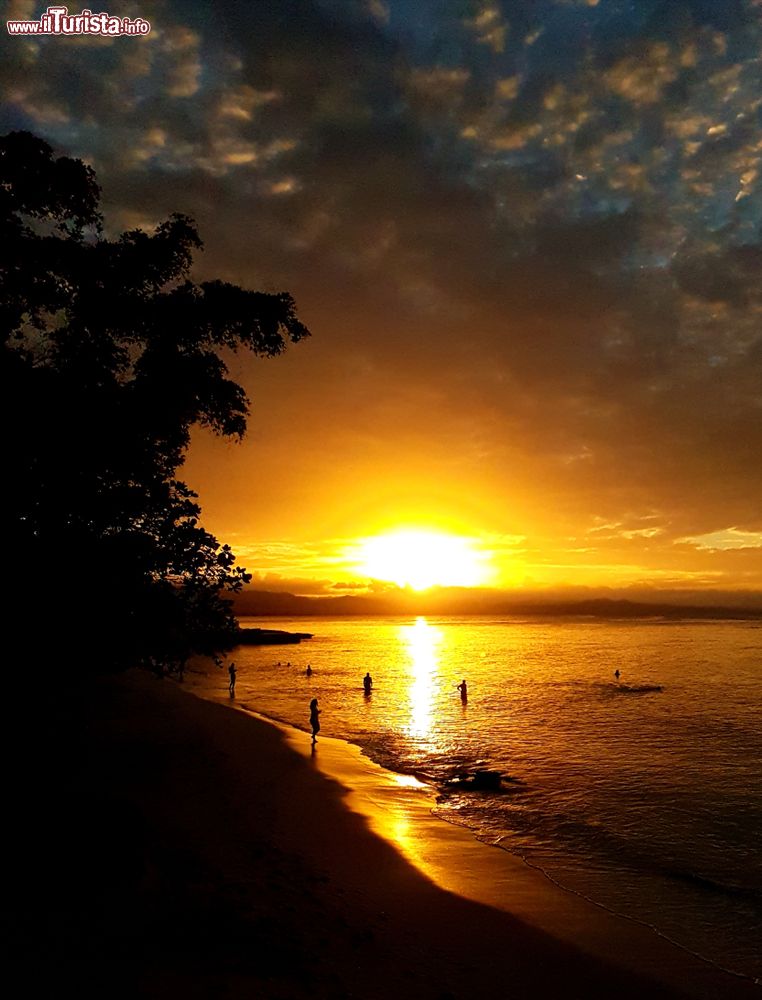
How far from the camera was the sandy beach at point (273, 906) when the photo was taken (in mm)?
7523

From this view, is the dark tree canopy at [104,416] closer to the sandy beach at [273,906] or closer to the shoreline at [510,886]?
the sandy beach at [273,906]

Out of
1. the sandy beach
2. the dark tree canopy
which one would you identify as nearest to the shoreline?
the sandy beach

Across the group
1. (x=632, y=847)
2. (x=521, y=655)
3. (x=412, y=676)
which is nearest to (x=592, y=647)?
(x=521, y=655)

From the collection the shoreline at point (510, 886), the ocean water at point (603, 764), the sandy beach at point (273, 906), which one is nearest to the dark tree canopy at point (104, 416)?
the sandy beach at point (273, 906)

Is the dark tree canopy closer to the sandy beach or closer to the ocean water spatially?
the sandy beach

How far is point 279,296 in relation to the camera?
1325cm

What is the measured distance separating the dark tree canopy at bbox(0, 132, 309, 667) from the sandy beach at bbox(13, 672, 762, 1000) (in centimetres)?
380

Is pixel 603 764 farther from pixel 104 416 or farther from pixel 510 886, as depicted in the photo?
pixel 104 416

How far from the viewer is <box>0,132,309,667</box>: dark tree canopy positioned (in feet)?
34.7

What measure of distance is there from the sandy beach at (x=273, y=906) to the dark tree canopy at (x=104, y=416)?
149 inches

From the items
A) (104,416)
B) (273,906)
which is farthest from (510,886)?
(104,416)

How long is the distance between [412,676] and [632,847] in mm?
48339

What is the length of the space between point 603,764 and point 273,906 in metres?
20.3

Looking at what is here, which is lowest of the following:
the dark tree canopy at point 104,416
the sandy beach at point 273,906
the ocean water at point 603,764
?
the ocean water at point 603,764
